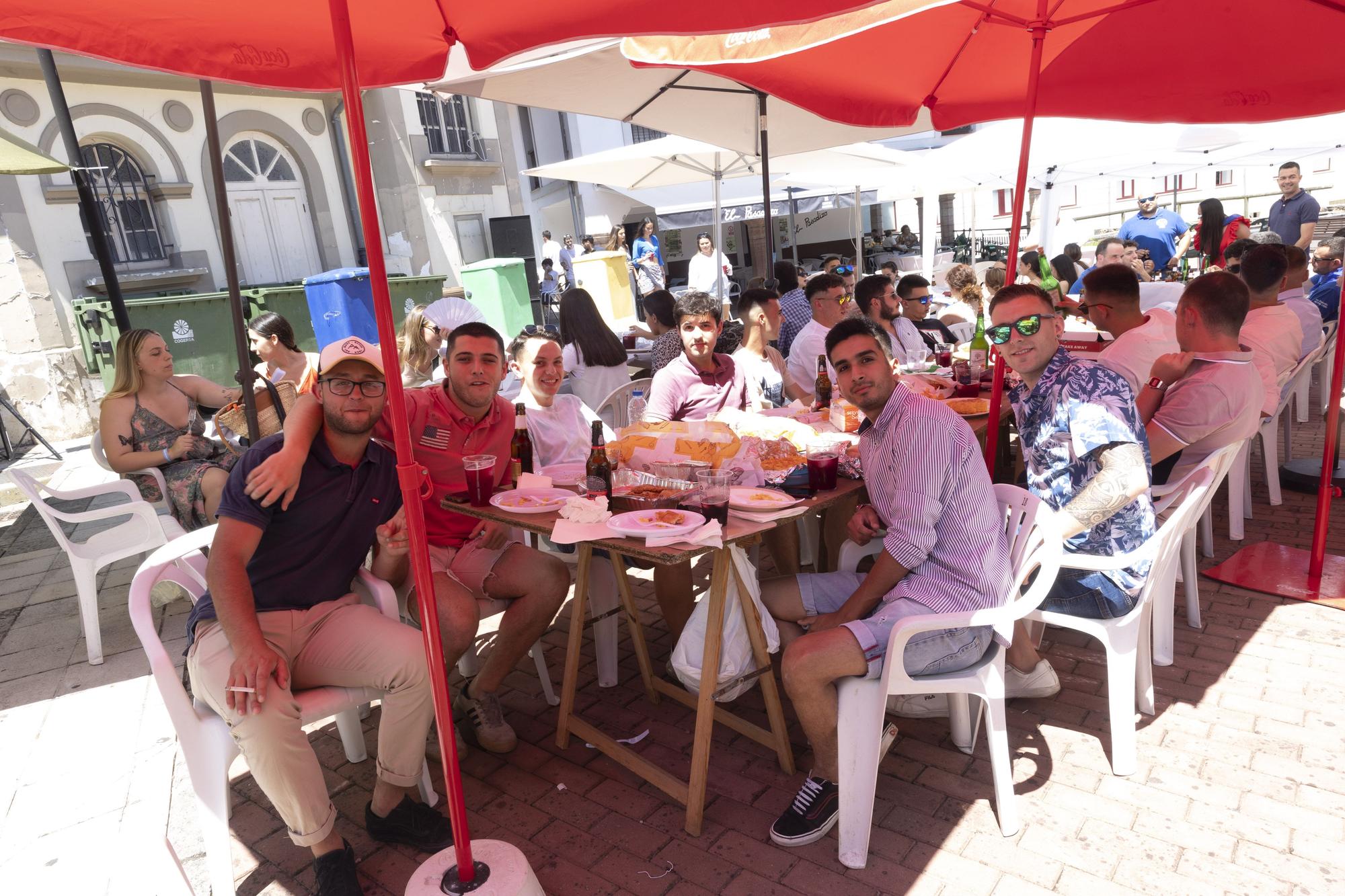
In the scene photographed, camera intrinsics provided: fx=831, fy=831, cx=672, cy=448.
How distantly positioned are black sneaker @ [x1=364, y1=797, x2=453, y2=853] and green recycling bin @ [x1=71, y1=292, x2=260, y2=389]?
8745 millimetres

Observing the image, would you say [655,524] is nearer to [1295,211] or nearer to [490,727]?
[490,727]

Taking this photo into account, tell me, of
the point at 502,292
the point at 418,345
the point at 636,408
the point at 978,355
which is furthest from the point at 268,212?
the point at 978,355

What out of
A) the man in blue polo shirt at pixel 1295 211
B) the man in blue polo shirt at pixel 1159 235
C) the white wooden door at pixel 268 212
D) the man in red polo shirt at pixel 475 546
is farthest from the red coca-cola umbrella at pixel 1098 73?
the white wooden door at pixel 268 212

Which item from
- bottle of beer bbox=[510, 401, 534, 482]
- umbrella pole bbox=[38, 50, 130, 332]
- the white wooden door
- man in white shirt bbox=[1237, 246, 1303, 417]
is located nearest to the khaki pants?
bottle of beer bbox=[510, 401, 534, 482]

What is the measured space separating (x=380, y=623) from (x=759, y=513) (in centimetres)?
128

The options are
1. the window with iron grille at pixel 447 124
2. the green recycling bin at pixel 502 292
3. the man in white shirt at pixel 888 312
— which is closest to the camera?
the man in white shirt at pixel 888 312

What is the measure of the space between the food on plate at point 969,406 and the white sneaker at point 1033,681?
1.28m

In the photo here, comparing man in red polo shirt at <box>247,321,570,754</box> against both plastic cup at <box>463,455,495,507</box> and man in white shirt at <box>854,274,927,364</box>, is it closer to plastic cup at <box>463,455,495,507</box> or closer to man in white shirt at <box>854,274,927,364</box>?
plastic cup at <box>463,455,495,507</box>

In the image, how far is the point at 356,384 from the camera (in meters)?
2.64

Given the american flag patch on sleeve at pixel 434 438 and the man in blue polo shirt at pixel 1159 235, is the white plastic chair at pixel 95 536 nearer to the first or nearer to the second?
the american flag patch on sleeve at pixel 434 438

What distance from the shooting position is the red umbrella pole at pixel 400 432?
6.20 feet

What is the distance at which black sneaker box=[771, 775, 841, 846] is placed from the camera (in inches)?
101

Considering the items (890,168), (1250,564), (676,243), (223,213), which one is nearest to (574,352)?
(223,213)

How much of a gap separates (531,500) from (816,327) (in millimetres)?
2838
